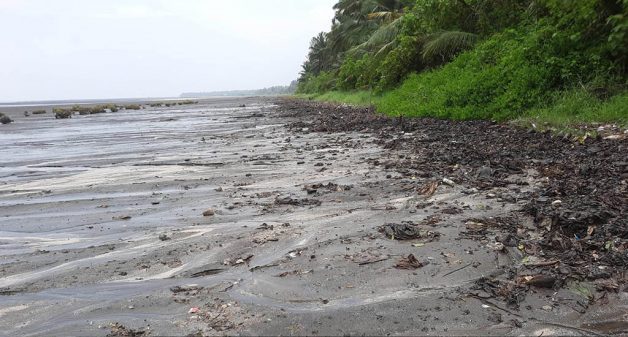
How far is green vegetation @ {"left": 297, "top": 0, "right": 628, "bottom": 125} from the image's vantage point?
368 inches

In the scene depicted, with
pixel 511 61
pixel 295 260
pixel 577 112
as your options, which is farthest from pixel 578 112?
pixel 295 260

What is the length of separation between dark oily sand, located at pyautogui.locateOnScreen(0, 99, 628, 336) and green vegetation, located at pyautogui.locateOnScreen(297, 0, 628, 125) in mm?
4878

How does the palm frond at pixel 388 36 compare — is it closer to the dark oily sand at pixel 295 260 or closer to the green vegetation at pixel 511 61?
the green vegetation at pixel 511 61

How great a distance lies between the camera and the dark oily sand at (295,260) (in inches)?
102

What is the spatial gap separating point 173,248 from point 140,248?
307mm

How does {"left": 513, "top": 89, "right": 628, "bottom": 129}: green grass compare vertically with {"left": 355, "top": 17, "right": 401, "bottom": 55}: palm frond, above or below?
below

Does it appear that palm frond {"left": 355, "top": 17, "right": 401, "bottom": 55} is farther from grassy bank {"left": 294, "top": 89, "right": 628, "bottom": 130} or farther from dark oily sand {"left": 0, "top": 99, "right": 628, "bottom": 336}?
dark oily sand {"left": 0, "top": 99, "right": 628, "bottom": 336}

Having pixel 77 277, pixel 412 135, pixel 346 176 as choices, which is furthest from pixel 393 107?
pixel 77 277

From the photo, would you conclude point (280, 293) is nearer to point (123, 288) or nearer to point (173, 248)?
point (123, 288)

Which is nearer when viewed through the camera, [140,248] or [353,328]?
[353,328]

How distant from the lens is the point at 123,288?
318cm

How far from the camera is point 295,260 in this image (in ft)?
11.4

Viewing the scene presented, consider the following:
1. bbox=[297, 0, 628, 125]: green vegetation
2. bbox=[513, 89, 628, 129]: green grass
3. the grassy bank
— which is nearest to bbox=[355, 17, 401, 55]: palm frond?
bbox=[297, 0, 628, 125]: green vegetation

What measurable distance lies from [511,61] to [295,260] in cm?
1050
